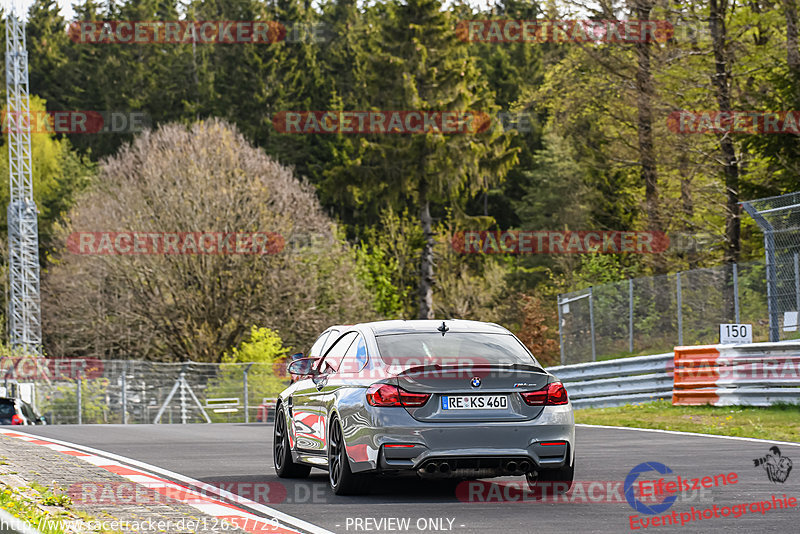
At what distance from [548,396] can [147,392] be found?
33242 mm

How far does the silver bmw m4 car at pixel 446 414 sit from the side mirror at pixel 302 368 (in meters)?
0.88

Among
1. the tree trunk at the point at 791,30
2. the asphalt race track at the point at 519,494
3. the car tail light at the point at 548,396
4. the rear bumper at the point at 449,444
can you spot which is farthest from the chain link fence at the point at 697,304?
the rear bumper at the point at 449,444

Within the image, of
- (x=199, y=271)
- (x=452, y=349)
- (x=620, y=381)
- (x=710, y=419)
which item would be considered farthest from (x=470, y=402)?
(x=199, y=271)

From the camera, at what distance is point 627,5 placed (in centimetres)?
3656

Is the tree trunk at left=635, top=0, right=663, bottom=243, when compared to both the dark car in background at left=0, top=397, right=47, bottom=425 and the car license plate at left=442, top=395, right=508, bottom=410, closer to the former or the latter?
the dark car in background at left=0, top=397, right=47, bottom=425

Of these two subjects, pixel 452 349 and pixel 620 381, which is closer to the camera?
pixel 452 349

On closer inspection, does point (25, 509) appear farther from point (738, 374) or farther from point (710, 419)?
point (738, 374)

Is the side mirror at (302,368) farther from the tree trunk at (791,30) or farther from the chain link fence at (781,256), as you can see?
the tree trunk at (791,30)

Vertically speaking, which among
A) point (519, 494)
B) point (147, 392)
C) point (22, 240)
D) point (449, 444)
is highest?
point (22, 240)

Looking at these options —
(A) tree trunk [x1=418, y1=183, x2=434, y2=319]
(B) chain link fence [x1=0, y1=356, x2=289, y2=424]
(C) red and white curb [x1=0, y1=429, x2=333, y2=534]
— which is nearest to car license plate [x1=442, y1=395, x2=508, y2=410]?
(C) red and white curb [x1=0, y1=429, x2=333, y2=534]

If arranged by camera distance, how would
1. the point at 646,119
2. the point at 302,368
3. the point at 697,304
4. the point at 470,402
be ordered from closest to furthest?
the point at 470,402 < the point at 302,368 < the point at 697,304 < the point at 646,119

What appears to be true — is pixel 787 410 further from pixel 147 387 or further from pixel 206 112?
pixel 206 112

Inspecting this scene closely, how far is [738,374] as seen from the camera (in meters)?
21.5

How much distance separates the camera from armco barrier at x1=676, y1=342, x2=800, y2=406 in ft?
66.6
